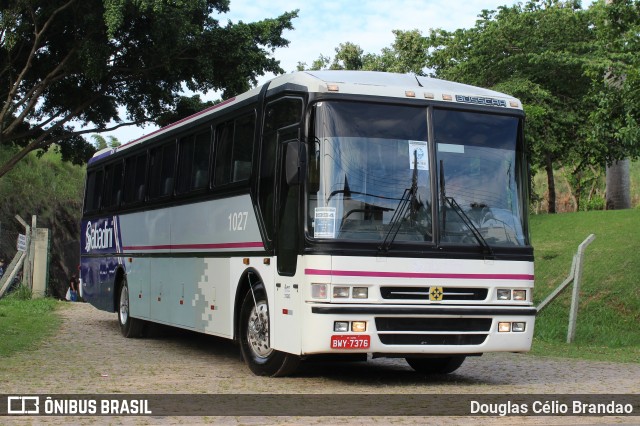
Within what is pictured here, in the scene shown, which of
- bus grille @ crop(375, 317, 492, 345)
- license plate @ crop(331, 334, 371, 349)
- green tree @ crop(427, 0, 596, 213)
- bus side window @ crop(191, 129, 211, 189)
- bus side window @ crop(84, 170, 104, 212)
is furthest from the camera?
green tree @ crop(427, 0, 596, 213)

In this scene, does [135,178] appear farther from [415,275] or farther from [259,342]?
[415,275]

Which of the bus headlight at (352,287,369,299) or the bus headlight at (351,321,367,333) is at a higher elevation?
the bus headlight at (352,287,369,299)

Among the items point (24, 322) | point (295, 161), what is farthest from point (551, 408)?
point (24, 322)

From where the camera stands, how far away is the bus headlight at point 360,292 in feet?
33.0

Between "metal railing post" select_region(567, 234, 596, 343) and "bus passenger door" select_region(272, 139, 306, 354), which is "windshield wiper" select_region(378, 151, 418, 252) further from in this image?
"metal railing post" select_region(567, 234, 596, 343)

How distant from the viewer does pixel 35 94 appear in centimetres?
2627

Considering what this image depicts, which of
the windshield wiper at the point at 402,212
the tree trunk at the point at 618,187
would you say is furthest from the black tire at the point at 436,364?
the tree trunk at the point at 618,187

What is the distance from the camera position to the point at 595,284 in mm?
21641

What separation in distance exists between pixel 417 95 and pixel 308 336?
2.95 m

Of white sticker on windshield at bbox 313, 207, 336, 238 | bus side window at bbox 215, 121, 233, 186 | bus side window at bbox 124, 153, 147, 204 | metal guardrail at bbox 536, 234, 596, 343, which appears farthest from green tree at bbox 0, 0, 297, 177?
white sticker on windshield at bbox 313, 207, 336, 238

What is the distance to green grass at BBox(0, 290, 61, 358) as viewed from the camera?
15.1 metres

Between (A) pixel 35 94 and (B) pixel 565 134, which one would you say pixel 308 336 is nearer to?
(A) pixel 35 94

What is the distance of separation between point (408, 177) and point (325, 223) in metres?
1.07

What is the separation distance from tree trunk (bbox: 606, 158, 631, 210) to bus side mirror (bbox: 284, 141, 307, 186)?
25.3 m
